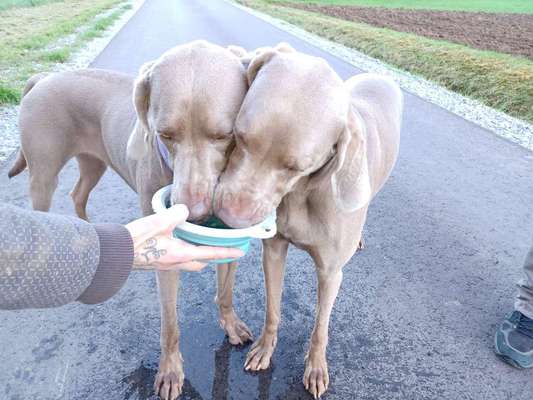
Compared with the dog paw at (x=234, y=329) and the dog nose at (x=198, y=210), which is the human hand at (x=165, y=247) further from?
the dog paw at (x=234, y=329)

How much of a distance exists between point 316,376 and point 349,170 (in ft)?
3.49

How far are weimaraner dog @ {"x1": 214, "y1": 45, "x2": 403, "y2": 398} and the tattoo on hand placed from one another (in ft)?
0.89

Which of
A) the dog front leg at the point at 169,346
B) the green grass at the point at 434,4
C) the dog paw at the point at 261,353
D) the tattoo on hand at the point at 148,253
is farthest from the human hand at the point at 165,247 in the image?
the green grass at the point at 434,4

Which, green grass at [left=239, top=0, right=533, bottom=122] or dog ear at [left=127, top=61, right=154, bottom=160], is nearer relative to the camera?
dog ear at [left=127, top=61, right=154, bottom=160]

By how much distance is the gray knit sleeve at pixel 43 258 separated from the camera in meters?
1.39

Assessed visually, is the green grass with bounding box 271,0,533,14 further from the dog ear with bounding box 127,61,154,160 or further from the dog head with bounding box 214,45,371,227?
the dog head with bounding box 214,45,371,227

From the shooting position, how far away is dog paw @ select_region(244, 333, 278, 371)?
96.7 inches

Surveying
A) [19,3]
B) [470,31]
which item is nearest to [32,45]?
[470,31]

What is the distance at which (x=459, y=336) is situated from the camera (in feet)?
9.04

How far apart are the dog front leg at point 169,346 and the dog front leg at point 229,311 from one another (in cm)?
32

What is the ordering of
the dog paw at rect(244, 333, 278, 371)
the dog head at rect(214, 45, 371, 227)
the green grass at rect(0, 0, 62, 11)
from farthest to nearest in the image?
1. the green grass at rect(0, 0, 62, 11)
2. the dog paw at rect(244, 333, 278, 371)
3. the dog head at rect(214, 45, 371, 227)

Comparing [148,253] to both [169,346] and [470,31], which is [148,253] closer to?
[169,346]

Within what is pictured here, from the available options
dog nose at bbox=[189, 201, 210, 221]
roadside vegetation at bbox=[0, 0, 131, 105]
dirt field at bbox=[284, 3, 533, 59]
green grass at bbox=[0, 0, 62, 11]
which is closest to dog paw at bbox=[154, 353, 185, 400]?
dog nose at bbox=[189, 201, 210, 221]

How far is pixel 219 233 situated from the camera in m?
1.74
